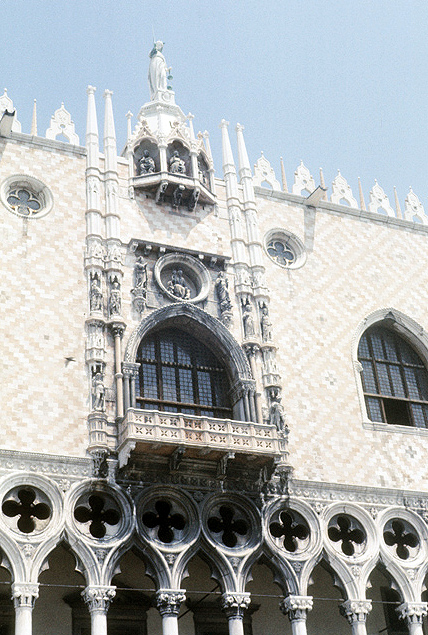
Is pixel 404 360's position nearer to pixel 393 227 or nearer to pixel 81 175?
pixel 393 227

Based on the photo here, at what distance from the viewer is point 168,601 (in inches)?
874

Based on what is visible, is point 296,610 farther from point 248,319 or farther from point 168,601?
point 248,319

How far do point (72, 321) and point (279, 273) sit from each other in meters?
7.44

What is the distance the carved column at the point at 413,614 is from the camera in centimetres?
2503

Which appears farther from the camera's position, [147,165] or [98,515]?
[147,165]

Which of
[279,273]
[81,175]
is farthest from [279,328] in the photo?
[81,175]

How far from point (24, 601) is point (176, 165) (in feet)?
47.1

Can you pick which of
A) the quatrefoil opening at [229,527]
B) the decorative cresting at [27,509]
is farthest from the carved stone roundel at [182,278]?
the decorative cresting at [27,509]

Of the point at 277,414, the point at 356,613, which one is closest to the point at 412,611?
the point at 356,613

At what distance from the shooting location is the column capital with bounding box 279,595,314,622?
2356cm

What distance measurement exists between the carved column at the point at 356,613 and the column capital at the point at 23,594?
863 cm

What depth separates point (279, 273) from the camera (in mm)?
29125

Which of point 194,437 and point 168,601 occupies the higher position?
Result: point 194,437

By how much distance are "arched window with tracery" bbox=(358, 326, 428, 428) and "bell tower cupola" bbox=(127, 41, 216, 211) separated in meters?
7.32
